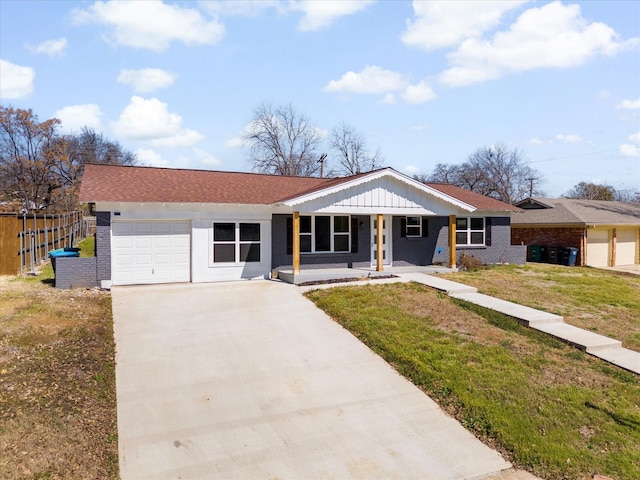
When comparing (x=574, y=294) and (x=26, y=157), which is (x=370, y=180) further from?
(x=26, y=157)

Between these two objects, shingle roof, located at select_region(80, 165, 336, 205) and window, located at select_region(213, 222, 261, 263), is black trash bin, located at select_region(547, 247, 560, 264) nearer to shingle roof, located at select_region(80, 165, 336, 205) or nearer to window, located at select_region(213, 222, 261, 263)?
shingle roof, located at select_region(80, 165, 336, 205)

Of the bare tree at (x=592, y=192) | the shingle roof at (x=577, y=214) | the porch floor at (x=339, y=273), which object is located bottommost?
the porch floor at (x=339, y=273)

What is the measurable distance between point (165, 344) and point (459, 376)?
5.15 m

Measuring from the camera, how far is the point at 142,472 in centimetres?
433

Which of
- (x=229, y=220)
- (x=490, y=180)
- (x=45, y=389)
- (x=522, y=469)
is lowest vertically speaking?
(x=522, y=469)

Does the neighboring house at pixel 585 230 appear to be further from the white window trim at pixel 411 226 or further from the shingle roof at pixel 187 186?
the white window trim at pixel 411 226

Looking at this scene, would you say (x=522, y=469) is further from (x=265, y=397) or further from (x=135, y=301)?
(x=135, y=301)

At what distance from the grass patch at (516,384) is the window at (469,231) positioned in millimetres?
8741

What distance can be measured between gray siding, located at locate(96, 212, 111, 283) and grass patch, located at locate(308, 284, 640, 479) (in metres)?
7.25

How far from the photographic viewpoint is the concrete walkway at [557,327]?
762 centimetres

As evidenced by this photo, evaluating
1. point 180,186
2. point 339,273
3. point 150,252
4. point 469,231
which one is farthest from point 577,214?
point 150,252

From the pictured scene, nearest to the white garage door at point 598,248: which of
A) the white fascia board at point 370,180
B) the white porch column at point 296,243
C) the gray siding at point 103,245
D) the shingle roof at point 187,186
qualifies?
the shingle roof at point 187,186

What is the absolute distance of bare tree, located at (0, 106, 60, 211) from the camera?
31.7m

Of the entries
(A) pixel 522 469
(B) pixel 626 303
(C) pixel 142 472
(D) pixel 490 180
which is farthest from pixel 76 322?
(D) pixel 490 180
